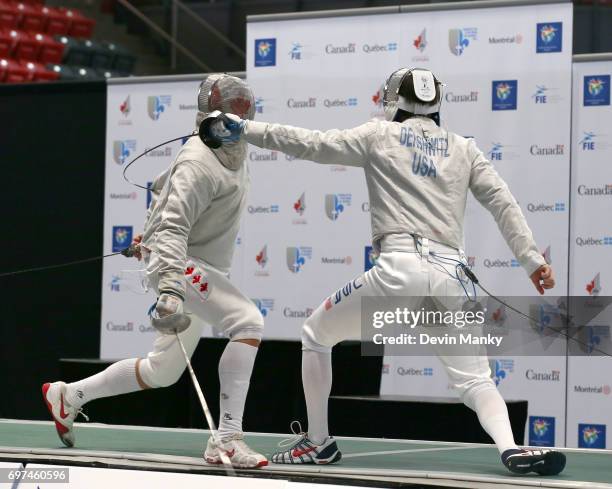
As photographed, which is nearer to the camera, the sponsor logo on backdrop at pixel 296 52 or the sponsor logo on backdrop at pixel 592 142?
the sponsor logo on backdrop at pixel 592 142

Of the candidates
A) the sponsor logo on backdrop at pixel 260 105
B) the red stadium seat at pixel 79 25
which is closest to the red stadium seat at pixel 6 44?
the red stadium seat at pixel 79 25

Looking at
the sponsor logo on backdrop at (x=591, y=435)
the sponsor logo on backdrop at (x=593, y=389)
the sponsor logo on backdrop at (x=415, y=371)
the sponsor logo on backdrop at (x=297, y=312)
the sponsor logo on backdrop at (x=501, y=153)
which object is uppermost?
the sponsor logo on backdrop at (x=501, y=153)

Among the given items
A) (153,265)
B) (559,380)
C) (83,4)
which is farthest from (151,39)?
(153,265)

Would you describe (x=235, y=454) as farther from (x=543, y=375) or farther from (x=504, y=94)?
(x=504, y=94)

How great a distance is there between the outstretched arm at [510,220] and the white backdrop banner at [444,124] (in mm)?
2168

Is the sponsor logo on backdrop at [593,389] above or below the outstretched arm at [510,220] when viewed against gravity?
below

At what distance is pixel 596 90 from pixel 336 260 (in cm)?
165

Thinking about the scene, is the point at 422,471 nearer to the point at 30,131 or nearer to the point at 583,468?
the point at 583,468

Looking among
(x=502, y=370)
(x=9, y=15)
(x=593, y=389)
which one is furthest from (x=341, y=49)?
(x=9, y=15)

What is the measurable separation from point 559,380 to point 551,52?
5.56 ft

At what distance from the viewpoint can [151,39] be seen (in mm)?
11633

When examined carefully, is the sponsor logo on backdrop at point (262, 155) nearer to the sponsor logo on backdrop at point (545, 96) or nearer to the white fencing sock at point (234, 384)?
the sponsor logo on backdrop at point (545, 96)

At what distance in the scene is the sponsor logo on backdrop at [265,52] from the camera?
245 inches

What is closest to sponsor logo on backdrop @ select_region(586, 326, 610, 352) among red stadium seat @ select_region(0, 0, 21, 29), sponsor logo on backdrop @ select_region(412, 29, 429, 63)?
sponsor logo on backdrop @ select_region(412, 29, 429, 63)
